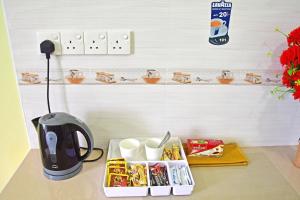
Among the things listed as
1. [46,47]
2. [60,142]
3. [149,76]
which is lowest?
[60,142]

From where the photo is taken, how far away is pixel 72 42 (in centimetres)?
86

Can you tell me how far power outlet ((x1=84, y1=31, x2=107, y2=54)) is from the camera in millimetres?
850

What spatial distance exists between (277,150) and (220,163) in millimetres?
317

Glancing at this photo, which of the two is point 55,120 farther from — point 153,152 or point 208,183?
point 208,183

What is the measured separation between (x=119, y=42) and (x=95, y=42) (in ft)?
0.29

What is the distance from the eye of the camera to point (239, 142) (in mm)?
1058

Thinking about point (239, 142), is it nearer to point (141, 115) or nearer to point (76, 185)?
point (141, 115)

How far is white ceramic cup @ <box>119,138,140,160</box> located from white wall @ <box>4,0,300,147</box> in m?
0.06

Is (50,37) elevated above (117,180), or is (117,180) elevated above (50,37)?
(50,37)

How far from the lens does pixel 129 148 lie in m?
0.92

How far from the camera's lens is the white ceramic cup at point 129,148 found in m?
0.88

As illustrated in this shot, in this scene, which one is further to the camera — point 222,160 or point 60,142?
point 222,160

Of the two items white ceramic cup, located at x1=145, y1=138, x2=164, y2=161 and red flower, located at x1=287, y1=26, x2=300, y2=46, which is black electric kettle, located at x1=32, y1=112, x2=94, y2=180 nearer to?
white ceramic cup, located at x1=145, y1=138, x2=164, y2=161

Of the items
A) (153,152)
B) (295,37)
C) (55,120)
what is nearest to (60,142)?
(55,120)
